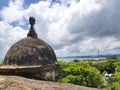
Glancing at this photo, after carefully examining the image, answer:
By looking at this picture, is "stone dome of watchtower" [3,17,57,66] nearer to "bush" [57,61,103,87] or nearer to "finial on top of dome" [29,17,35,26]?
"finial on top of dome" [29,17,35,26]

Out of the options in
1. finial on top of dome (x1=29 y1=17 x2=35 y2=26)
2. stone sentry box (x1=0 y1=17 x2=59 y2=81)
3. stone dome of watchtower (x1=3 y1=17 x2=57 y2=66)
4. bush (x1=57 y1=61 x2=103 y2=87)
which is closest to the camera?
stone sentry box (x1=0 y1=17 x2=59 y2=81)

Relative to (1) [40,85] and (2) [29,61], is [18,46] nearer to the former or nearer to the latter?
(2) [29,61]

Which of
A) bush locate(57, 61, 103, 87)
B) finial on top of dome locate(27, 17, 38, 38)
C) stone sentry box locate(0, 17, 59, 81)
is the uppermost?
finial on top of dome locate(27, 17, 38, 38)

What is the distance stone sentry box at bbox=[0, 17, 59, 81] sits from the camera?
11.5 metres

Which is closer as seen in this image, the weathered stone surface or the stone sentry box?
the stone sentry box

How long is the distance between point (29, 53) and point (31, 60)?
0.31 metres

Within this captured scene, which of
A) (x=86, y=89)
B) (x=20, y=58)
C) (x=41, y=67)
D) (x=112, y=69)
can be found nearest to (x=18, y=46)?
(x=20, y=58)

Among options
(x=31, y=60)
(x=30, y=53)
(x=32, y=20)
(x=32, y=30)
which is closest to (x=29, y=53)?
(x=30, y=53)

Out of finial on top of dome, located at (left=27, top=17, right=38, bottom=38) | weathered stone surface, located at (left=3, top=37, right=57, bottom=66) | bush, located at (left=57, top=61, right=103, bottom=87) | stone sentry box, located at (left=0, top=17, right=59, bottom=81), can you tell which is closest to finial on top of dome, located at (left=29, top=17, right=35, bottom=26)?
finial on top of dome, located at (left=27, top=17, right=38, bottom=38)

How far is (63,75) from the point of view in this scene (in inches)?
1774

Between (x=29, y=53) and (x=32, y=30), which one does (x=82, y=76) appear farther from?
(x=29, y=53)

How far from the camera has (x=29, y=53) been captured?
1204cm

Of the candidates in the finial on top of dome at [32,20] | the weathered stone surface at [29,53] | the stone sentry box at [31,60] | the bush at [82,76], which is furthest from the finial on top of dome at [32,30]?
the bush at [82,76]

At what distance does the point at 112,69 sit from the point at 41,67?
78147mm
